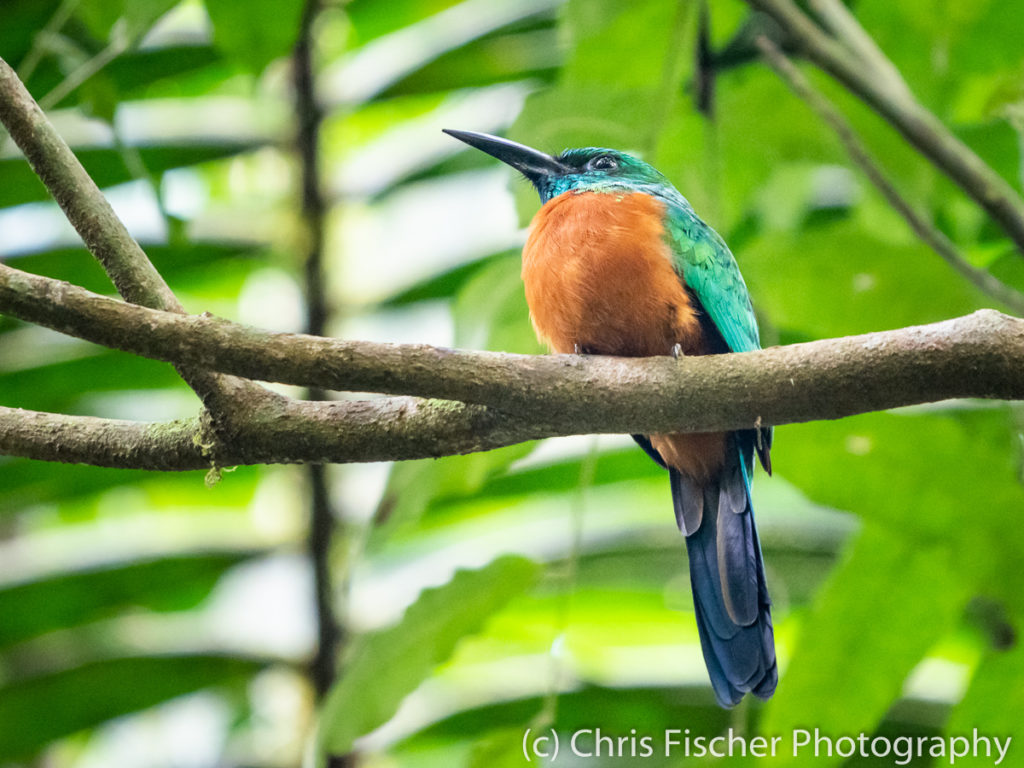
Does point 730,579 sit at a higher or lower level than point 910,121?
lower

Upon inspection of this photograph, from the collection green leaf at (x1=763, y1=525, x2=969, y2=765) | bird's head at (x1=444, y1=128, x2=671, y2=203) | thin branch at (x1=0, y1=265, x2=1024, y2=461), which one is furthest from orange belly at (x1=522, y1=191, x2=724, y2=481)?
thin branch at (x1=0, y1=265, x2=1024, y2=461)

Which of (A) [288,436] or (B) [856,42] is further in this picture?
(B) [856,42]

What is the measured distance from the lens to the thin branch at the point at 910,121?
1.53 m

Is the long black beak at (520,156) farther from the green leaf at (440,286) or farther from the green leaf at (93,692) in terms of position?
the green leaf at (93,692)

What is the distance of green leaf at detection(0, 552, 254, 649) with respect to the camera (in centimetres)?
266

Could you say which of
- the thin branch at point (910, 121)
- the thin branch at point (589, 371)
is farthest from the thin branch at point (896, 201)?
the thin branch at point (589, 371)

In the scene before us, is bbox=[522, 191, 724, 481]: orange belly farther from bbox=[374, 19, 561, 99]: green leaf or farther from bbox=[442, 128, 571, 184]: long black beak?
bbox=[374, 19, 561, 99]: green leaf

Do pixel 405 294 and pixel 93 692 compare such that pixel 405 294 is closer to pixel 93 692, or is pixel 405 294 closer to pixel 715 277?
pixel 715 277

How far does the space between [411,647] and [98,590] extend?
160 cm

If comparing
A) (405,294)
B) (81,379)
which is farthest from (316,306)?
(81,379)

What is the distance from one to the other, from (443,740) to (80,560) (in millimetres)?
1101

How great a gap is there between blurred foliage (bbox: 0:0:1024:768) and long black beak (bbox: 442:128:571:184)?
0.33 feet

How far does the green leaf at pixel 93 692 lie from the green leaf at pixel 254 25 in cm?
154

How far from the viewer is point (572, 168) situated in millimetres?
2031
